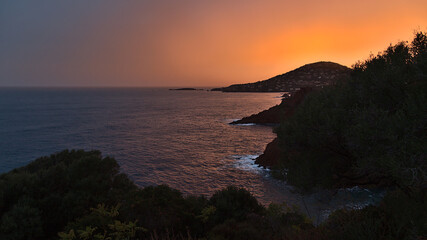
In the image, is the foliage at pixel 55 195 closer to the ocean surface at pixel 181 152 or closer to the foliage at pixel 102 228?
the foliage at pixel 102 228

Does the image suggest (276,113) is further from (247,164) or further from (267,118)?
(247,164)

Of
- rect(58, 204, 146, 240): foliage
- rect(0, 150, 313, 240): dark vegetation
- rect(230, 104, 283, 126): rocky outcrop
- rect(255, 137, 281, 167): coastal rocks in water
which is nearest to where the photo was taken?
rect(58, 204, 146, 240): foliage

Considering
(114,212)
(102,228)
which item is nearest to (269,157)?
(114,212)

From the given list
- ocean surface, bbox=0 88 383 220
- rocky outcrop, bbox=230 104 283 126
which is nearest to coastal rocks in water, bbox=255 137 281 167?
ocean surface, bbox=0 88 383 220

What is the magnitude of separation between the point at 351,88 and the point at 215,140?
38.5 m

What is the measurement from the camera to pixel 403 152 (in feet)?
22.3

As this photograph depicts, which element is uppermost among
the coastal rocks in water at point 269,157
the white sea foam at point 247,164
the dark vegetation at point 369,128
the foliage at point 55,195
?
the dark vegetation at point 369,128

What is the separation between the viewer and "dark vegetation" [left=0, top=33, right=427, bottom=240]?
23.5ft

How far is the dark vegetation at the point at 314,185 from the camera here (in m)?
7.18

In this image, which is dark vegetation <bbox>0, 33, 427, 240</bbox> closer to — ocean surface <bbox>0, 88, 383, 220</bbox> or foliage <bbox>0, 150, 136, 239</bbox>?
foliage <bbox>0, 150, 136, 239</bbox>

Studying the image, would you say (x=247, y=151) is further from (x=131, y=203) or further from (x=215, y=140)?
(x=131, y=203)

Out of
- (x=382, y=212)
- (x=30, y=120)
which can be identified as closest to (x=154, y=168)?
(x=382, y=212)

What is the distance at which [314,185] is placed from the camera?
11.8 meters

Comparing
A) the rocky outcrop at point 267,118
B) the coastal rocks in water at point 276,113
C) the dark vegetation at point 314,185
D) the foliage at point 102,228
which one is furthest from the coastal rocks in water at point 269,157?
the rocky outcrop at point 267,118
